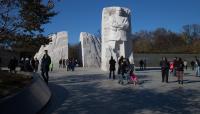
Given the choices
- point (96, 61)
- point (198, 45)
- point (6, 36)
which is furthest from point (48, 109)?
point (198, 45)

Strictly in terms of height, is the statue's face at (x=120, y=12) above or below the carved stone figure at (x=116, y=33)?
above

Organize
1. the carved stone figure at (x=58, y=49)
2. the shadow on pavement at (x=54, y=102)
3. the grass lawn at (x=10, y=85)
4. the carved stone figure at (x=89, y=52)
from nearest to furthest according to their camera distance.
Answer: the grass lawn at (x=10, y=85)
the shadow on pavement at (x=54, y=102)
the carved stone figure at (x=89, y=52)
the carved stone figure at (x=58, y=49)

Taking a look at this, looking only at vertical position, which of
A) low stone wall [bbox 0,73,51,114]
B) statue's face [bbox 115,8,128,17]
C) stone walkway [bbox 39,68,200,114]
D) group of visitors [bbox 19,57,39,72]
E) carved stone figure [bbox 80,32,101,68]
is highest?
statue's face [bbox 115,8,128,17]

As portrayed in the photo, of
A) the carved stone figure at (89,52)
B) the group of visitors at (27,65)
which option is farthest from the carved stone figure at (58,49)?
the group of visitors at (27,65)

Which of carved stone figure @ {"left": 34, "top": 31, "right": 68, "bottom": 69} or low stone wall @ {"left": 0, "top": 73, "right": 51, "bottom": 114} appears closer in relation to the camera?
low stone wall @ {"left": 0, "top": 73, "right": 51, "bottom": 114}

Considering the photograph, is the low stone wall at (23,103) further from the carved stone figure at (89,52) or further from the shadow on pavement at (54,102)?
the carved stone figure at (89,52)

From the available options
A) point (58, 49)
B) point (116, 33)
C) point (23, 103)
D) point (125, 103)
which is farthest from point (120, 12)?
point (23, 103)

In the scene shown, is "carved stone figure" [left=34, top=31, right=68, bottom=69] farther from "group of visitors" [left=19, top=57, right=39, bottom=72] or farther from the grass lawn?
the grass lawn

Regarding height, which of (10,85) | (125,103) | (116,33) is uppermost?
(116,33)

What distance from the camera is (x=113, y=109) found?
11062mm

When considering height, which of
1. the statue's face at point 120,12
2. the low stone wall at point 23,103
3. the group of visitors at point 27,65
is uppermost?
the statue's face at point 120,12

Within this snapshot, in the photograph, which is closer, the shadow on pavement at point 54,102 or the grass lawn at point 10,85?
the grass lawn at point 10,85

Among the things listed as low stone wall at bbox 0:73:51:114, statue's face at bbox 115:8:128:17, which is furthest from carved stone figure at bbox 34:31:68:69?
low stone wall at bbox 0:73:51:114

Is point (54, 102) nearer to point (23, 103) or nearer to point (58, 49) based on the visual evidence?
point (23, 103)
